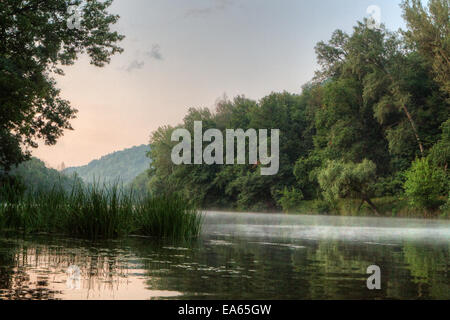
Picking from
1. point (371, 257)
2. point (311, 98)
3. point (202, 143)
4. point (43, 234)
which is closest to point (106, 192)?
point (43, 234)

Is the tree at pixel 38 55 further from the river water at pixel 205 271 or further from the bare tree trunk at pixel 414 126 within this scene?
A: the bare tree trunk at pixel 414 126

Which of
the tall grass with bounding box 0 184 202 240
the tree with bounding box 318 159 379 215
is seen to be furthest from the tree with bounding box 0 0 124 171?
the tree with bounding box 318 159 379 215

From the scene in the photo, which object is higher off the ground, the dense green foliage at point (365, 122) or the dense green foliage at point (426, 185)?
the dense green foliage at point (365, 122)

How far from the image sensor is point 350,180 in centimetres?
4572

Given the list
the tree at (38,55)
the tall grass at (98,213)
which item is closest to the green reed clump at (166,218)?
the tall grass at (98,213)

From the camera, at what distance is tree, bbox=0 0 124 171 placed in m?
21.0

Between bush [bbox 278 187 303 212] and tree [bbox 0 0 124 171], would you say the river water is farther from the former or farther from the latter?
bush [bbox 278 187 303 212]

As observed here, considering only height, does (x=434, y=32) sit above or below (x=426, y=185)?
above

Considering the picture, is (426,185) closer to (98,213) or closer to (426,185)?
(426,185)

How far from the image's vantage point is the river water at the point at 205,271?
5.05 m

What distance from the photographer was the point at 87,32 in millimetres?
28609

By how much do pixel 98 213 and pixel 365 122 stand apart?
1745 inches

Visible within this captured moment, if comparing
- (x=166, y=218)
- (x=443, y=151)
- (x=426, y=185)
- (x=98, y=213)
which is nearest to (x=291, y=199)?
(x=426, y=185)

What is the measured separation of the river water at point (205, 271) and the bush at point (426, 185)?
31906mm
